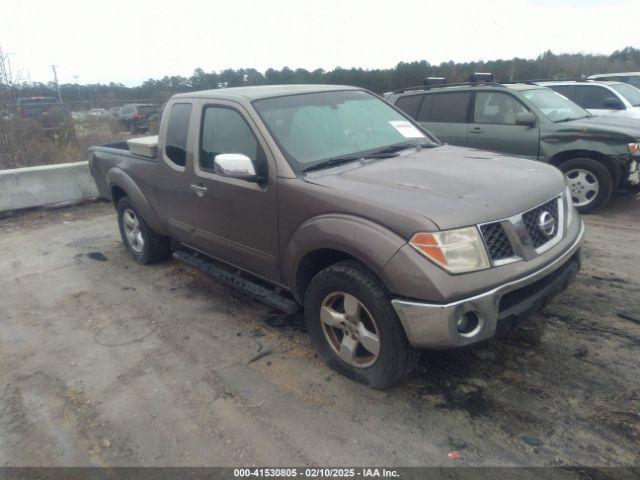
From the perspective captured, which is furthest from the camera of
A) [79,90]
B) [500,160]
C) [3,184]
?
[79,90]

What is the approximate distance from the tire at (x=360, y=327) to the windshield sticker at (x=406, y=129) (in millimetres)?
1605

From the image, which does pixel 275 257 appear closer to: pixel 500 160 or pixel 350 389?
pixel 350 389

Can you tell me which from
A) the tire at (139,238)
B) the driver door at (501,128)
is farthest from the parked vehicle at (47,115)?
the driver door at (501,128)

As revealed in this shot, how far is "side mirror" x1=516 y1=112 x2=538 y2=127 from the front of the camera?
22.6 ft

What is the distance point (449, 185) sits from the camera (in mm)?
2996

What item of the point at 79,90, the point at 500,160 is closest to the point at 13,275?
the point at 500,160

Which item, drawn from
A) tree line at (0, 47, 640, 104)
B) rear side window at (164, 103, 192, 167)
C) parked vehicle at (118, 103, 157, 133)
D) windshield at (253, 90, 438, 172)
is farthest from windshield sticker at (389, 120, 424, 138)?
parked vehicle at (118, 103, 157, 133)

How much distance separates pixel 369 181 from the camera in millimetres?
3115

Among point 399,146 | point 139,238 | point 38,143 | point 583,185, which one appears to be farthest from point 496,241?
point 38,143

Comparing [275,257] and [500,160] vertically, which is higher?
[500,160]

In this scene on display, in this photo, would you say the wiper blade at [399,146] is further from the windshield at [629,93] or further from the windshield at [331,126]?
the windshield at [629,93]

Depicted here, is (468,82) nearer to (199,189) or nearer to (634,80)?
(199,189)

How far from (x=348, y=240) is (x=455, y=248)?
24.4 inches

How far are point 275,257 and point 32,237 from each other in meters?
5.35
